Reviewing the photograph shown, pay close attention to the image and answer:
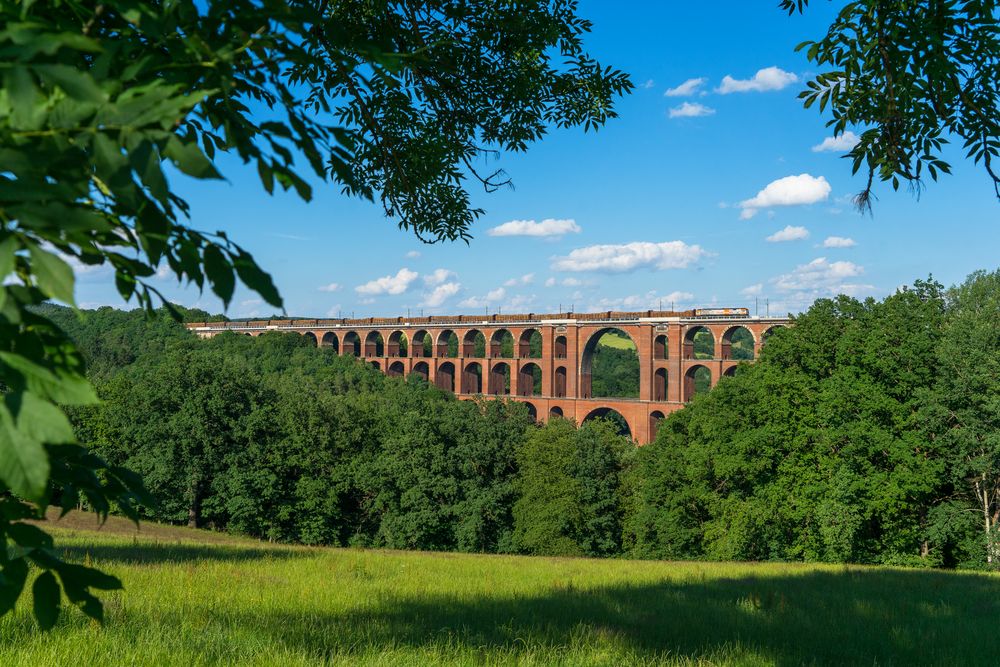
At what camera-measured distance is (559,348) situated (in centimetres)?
6353

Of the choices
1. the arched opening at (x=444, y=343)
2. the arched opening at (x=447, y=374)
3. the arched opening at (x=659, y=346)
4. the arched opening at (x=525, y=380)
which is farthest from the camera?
the arched opening at (x=444, y=343)

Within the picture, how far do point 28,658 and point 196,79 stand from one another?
322cm

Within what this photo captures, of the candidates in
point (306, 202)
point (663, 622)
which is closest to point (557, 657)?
point (663, 622)

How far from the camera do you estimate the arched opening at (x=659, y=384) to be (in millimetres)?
56625

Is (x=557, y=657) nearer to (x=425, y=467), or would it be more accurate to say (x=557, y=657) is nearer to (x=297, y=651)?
(x=297, y=651)

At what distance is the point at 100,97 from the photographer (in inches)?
53.3

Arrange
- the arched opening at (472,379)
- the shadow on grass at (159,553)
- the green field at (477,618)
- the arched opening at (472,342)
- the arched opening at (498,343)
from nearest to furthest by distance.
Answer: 1. the green field at (477,618)
2. the shadow on grass at (159,553)
3. the arched opening at (498,343)
4. the arched opening at (472,379)
5. the arched opening at (472,342)

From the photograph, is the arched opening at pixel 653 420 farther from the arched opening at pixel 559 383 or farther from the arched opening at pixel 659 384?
the arched opening at pixel 559 383

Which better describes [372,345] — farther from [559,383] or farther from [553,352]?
[559,383]

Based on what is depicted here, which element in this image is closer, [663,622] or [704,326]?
[663,622]

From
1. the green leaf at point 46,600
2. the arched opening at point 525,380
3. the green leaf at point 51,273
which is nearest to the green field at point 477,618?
the green leaf at point 46,600

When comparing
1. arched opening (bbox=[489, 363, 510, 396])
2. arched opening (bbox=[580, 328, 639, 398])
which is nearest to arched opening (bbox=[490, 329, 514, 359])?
arched opening (bbox=[489, 363, 510, 396])

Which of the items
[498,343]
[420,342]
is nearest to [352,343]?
[420,342]

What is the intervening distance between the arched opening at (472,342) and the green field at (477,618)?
61.8m
